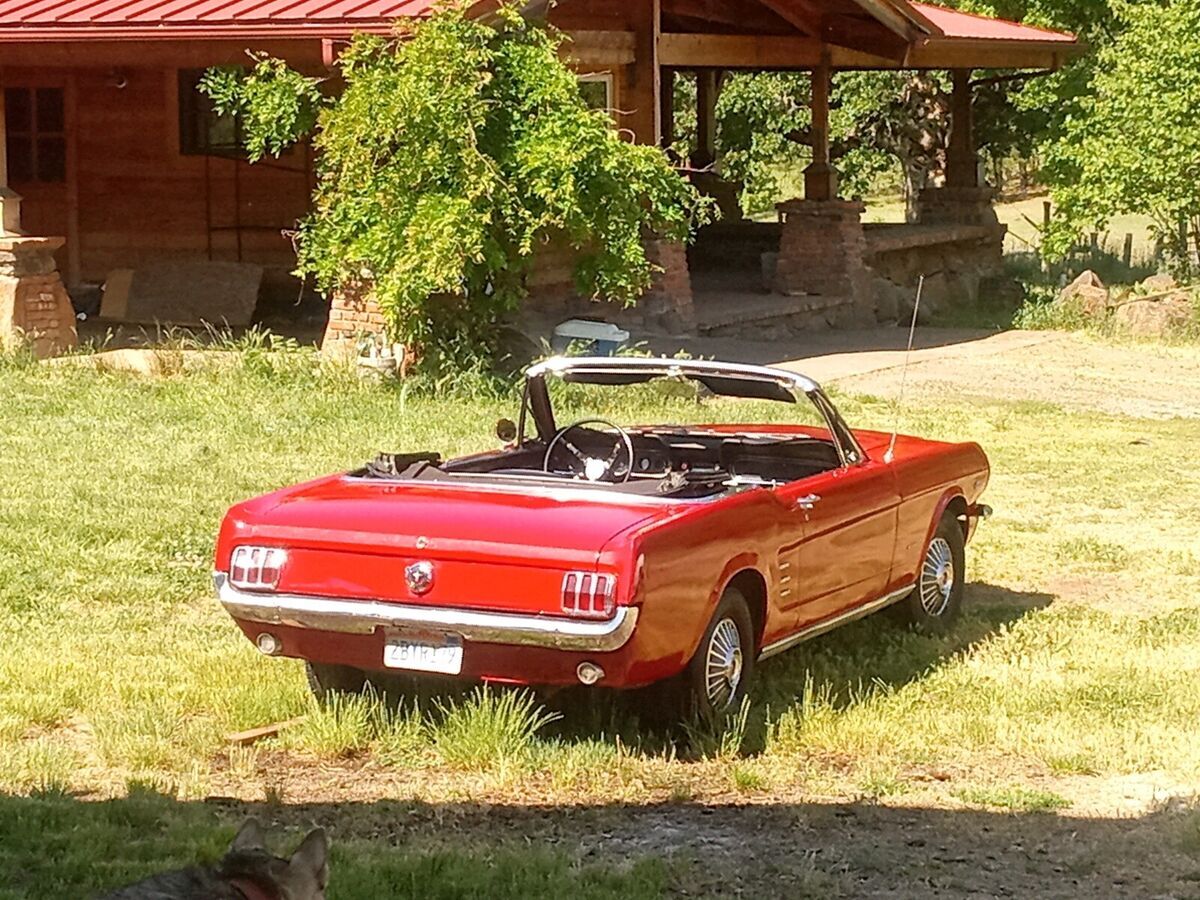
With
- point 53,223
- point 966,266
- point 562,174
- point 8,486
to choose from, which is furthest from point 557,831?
point 966,266

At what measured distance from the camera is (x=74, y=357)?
53.3 feet

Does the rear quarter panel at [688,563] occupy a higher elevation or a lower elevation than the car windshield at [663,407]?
higher

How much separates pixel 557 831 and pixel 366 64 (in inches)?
387

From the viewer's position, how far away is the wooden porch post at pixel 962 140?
85.0 ft

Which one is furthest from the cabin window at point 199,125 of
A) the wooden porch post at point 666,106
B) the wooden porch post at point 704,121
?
the wooden porch post at point 704,121

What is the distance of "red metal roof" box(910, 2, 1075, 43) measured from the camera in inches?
869

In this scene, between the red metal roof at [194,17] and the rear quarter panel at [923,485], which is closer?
the rear quarter panel at [923,485]

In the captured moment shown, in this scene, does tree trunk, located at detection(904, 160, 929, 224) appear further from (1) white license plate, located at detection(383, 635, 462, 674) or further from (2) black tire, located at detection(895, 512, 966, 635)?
(1) white license plate, located at detection(383, 635, 462, 674)

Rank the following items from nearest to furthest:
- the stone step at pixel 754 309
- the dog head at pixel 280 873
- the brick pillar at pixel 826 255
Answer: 1. the dog head at pixel 280 873
2. the stone step at pixel 754 309
3. the brick pillar at pixel 826 255

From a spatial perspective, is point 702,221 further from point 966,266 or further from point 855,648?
point 966,266

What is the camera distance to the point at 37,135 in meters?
20.7

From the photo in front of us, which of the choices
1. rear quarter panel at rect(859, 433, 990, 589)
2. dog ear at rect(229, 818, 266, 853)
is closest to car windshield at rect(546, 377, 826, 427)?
rear quarter panel at rect(859, 433, 990, 589)

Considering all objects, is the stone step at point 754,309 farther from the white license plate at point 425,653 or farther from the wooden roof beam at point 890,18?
the white license plate at point 425,653

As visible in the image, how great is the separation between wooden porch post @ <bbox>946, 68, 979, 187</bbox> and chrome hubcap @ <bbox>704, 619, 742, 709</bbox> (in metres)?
19.9
